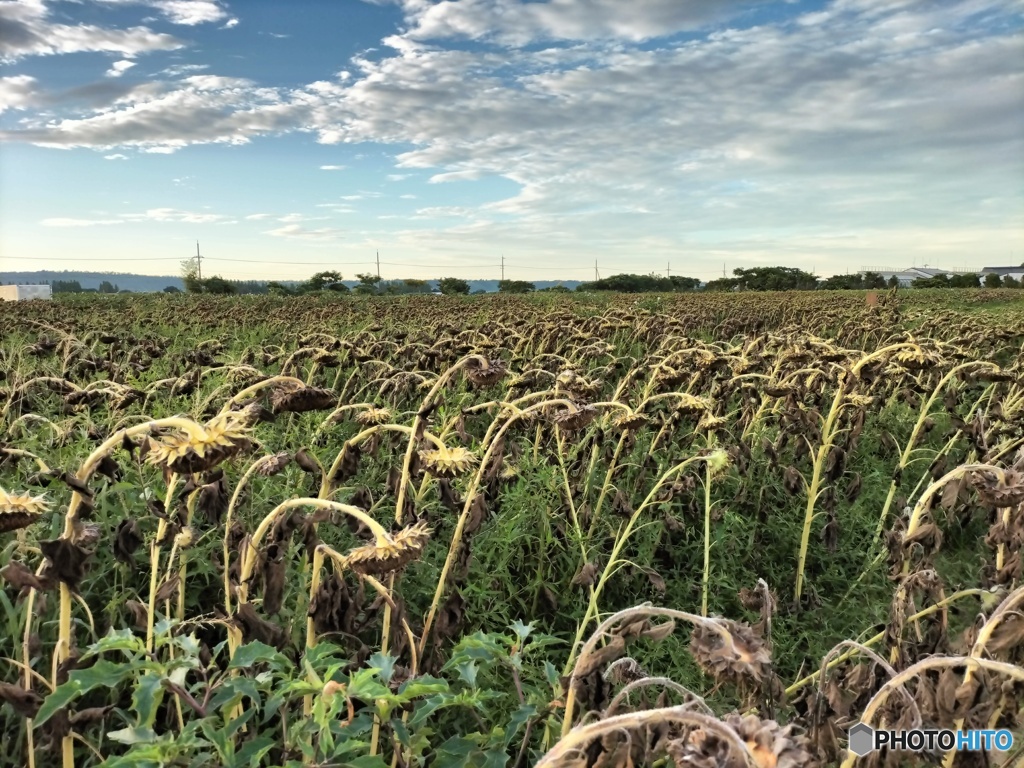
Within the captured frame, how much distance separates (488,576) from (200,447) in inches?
83.0

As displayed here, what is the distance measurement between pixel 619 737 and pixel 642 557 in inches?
99.7

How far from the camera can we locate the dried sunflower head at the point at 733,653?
42.3 inches

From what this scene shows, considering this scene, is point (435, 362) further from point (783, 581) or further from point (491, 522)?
point (783, 581)

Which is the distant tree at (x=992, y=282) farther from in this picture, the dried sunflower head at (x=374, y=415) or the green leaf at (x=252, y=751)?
the green leaf at (x=252, y=751)

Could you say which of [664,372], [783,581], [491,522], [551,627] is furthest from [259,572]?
[783,581]

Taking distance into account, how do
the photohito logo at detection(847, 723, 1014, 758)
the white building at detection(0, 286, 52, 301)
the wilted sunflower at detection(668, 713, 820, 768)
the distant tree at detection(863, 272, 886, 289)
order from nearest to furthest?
1. the wilted sunflower at detection(668, 713, 820, 768)
2. the photohito logo at detection(847, 723, 1014, 758)
3. the white building at detection(0, 286, 52, 301)
4. the distant tree at detection(863, 272, 886, 289)

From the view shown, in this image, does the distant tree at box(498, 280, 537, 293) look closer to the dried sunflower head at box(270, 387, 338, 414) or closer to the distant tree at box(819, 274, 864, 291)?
the distant tree at box(819, 274, 864, 291)

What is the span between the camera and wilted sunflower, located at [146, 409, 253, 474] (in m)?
1.32

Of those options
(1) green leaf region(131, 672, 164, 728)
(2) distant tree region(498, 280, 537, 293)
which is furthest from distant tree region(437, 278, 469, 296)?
(1) green leaf region(131, 672, 164, 728)

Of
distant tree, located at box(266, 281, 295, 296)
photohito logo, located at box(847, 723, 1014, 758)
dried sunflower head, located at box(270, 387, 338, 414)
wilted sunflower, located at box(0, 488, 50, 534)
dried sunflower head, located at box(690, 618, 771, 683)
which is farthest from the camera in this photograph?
distant tree, located at box(266, 281, 295, 296)

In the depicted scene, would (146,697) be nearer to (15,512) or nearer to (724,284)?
(15,512)

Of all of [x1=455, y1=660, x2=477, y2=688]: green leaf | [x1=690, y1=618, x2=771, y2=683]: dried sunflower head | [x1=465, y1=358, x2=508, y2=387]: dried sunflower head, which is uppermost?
[x1=465, y1=358, x2=508, y2=387]: dried sunflower head

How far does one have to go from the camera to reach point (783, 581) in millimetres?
4039

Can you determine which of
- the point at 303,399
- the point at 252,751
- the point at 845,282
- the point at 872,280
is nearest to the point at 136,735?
the point at 252,751
